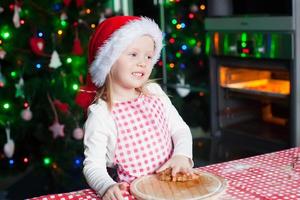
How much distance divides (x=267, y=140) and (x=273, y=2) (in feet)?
2.72

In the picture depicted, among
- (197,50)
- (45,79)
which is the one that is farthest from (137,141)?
(197,50)

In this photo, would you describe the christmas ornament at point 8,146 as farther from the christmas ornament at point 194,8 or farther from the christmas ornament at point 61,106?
the christmas ornament at point 194,8

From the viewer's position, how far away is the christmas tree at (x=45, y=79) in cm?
299

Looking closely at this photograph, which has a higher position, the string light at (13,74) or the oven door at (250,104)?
the string light at (13,74)

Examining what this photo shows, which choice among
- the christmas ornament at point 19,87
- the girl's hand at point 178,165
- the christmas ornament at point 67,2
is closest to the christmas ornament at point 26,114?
the christmas ornament at point 19,87

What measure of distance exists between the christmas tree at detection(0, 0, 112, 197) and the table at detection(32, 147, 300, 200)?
1.79 meters

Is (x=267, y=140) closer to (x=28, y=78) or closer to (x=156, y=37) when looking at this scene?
(x=28, y=78)

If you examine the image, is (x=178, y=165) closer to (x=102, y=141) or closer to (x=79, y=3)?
(x=102, y=141)

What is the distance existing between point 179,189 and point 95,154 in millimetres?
271

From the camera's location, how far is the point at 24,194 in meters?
2.97

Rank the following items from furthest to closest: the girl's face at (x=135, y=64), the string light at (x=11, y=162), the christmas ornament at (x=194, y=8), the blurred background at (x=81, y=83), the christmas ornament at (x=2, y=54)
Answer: the christmas ornament at (x=194, y=8) → the string light at (x=11, y=162) → the blurred background at (x=81, y=83) → the christmas ornament at (x=2, y=54) → the girl's face at (x=135, y=64)

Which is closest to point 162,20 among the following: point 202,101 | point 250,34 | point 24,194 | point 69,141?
point 202,101

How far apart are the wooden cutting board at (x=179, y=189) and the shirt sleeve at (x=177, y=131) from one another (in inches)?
Answer: 7.7

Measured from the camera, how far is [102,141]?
4.21ft
